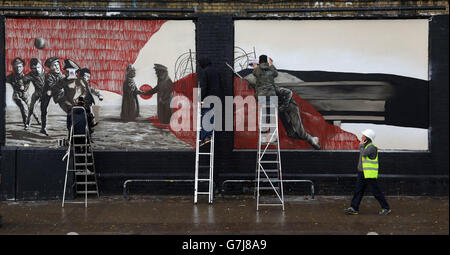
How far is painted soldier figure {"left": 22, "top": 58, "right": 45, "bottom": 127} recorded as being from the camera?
1205cm

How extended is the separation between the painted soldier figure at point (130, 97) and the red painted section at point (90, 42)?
0.12 m

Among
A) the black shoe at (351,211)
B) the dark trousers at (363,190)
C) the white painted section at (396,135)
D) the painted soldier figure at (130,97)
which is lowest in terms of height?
the black shoe at (351,211)

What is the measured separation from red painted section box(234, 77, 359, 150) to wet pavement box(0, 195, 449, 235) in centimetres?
124

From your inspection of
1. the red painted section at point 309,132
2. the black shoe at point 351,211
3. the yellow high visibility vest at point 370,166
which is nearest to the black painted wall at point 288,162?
the red painted section at point 309,132

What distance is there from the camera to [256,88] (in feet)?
39.4

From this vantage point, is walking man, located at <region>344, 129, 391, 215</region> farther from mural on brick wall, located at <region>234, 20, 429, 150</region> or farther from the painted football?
the painted football

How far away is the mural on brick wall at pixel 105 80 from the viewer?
1204 centimetres

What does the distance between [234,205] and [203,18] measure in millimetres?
4272

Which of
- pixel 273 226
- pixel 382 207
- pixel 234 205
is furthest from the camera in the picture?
pixel 234 205

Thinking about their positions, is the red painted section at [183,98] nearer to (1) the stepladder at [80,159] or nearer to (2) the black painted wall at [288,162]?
(2) the black painted wall at [288,162]

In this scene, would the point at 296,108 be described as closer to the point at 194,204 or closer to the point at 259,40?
the point at 259,40

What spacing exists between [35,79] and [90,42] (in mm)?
1516
